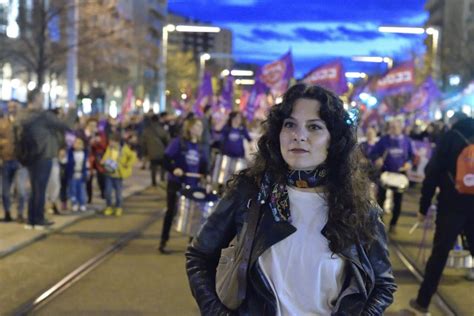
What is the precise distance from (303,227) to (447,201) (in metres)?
4.01

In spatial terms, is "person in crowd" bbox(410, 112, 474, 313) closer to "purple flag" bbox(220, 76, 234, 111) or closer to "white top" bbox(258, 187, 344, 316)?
"white top" bbox(258, 187, 344, 316)

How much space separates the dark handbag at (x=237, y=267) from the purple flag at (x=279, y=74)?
71.0 feet

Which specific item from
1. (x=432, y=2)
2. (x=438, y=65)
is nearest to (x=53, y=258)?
(x=438, y=65)

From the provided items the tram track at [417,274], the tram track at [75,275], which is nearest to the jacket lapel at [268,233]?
the tram track at [75,275]

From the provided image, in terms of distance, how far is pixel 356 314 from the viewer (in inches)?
101

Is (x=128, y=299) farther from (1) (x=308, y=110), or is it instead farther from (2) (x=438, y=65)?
(2) (x=438, y=65)

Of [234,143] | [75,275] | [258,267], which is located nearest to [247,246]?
[258,267]

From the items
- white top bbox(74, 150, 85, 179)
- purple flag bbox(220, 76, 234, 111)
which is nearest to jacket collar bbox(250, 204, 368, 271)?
white top bbox(74, 150, 85, 179)

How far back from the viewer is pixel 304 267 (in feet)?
8.19

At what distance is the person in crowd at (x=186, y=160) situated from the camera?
29.5 feet

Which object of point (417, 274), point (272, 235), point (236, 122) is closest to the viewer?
point (272, 235)

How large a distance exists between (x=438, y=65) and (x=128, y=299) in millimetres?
47959

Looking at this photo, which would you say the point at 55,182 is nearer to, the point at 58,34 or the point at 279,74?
the point at 279,74

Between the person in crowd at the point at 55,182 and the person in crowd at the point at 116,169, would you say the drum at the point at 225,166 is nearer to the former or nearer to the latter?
the person in crowd at the point at 116,169
